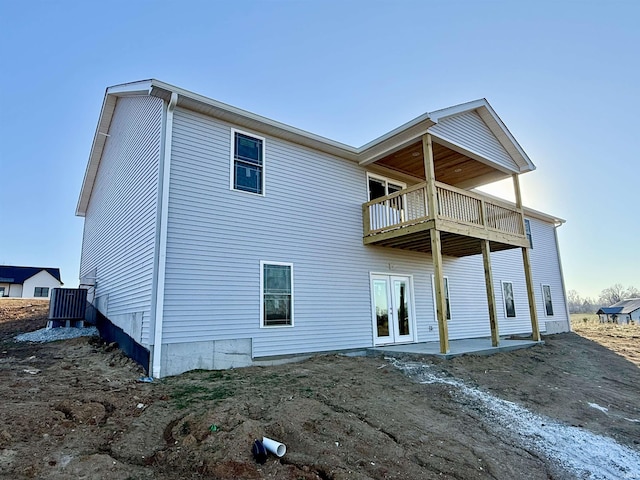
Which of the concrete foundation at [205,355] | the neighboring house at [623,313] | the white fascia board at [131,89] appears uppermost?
the white fascia board at [131,89]

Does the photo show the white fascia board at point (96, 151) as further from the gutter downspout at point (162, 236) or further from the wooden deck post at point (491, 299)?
the wooden deck post at point (491, 299)

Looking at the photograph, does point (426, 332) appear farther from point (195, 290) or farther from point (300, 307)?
point (195, 290)

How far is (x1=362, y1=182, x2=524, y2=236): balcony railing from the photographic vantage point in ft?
29.5

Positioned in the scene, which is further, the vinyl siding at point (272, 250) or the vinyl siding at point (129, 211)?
the vinyl siding at point (129, 211)

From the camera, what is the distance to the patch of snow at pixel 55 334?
33.3 ft

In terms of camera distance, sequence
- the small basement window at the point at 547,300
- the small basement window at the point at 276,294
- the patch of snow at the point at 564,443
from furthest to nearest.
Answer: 1. the small basement window at the point at 547,300
2. the small basement window at the point at 276,294
3. the patch of snow at the point at 564,443

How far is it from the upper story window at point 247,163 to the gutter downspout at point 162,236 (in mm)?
1355

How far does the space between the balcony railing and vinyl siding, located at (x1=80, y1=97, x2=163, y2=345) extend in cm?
543

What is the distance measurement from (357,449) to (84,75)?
49.2 feet

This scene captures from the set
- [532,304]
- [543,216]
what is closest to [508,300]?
[532,304]

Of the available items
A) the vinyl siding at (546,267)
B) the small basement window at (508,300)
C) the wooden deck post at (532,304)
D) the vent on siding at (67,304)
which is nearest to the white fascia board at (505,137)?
the wooden deck post at (532,304)

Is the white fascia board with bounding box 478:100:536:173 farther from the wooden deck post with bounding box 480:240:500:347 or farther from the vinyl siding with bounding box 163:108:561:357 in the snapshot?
the vinyl siding with bounding box 163:108:561:357

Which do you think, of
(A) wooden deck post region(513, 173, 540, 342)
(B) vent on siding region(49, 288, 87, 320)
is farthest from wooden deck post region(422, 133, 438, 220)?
(B) vent on siding region(49, 288, 87, 320)

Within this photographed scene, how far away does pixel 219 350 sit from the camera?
22.7 feet
